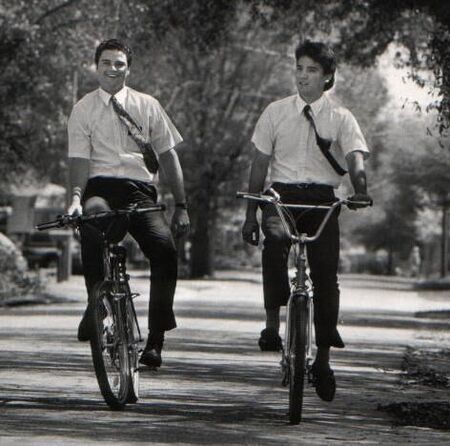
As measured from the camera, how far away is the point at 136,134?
27.2 ft

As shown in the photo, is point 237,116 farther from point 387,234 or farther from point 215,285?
point 387,234

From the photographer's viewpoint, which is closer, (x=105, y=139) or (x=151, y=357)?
(x=105, y=139)

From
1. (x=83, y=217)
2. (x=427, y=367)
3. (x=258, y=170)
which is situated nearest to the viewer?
(x=83, y=217)

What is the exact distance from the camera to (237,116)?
4475cm

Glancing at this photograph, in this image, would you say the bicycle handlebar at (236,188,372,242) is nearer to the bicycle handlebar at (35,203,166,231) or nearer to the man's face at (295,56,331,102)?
the bicycle handlebar at (35,203,166,231)

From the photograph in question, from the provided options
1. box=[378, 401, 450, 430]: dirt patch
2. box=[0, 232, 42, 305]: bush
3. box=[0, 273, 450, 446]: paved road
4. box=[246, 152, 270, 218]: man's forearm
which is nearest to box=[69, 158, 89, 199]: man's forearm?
box=[246, 152, 270, 218]: man's forearm

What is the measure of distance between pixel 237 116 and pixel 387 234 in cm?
5219

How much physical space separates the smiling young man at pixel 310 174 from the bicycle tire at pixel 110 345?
2.62 feet

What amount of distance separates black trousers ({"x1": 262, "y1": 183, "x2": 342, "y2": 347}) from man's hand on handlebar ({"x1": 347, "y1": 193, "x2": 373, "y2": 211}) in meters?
0.34

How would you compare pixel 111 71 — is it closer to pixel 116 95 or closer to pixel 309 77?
pixel 116 95

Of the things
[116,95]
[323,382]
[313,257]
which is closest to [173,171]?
[116,95]

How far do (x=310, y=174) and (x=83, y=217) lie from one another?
4.28 ft

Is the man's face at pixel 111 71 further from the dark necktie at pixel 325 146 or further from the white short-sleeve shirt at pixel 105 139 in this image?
the dark necktie at pixel 325 146

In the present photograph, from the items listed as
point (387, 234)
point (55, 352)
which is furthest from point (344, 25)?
point (387, 234)
